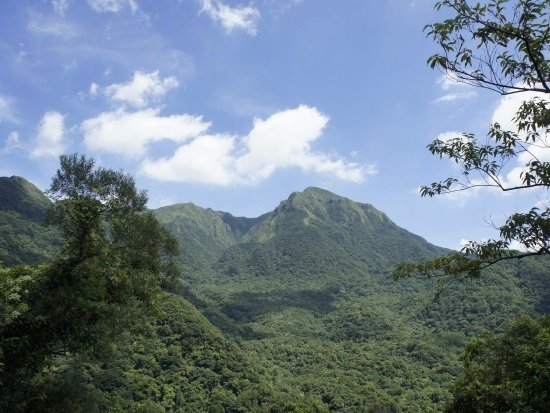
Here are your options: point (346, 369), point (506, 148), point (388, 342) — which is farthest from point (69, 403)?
point (388, 342)

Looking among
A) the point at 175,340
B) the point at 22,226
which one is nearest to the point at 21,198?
the point at 22,226

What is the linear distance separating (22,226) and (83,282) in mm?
122893

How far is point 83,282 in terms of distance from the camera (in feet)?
66.0

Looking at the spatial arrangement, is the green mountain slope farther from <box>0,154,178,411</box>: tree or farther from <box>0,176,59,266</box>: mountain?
<box>0,154,178,411</box>: tree

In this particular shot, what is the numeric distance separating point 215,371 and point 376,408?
123 feet

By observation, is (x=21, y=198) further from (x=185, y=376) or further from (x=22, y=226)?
(x=185, y=376)

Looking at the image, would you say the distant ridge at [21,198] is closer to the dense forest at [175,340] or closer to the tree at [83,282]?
the dense forest at [175,340]

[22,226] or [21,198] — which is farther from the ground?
[21,198]

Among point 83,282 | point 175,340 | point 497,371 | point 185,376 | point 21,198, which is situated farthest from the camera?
point 21,198

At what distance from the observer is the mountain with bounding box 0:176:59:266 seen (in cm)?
9744

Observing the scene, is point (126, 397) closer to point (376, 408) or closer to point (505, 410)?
point (376, 408)

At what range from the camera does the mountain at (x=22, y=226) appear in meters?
97.4

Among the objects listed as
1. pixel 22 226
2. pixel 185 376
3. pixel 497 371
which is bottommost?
pixel 185 376

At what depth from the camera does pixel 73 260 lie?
21.2 m
